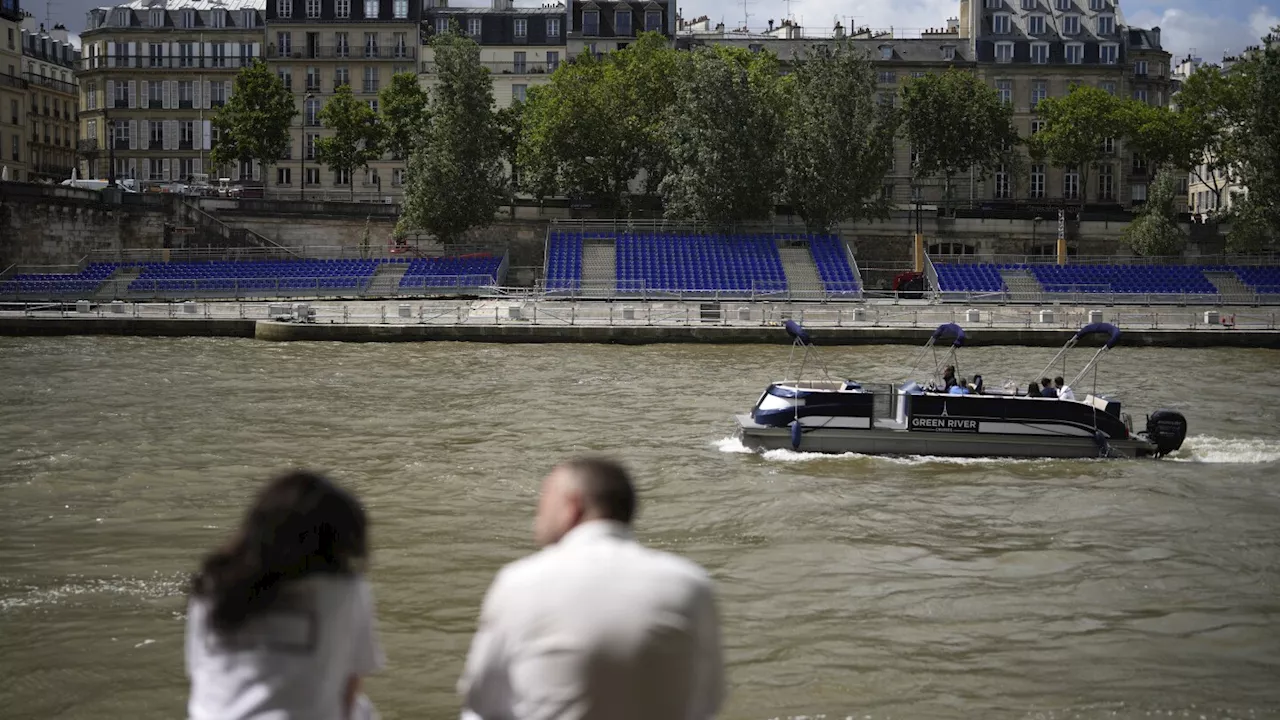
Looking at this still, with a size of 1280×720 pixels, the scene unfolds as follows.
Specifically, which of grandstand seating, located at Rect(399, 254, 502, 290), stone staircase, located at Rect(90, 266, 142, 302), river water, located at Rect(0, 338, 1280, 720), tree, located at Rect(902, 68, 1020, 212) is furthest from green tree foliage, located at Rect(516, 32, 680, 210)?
river water, located at Rect(0, 338, 1280, 720)

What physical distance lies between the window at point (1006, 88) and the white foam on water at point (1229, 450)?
66.0 m

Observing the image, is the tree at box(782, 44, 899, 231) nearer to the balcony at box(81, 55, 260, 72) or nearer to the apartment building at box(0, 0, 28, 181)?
the balcony at box(81, 55, 260, 72)

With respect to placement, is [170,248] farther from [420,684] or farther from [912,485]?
[420,684]

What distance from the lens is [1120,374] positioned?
44094mm

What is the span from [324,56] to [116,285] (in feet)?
100

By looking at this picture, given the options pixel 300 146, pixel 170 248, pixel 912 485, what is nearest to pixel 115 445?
pixel 912 485

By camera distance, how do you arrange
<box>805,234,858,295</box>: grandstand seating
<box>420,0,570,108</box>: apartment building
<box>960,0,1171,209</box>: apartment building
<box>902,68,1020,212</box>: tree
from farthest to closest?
<box>420,0,570,108</box>: apartment building, <box>960,0,1171,209</box>: apartment building, <box>902,68,1020,212</box>: tree, <box>805,234,858,295</box>: grandstand seating

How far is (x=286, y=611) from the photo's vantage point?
5.60 meters

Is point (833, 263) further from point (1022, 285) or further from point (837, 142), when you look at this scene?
point (1022, 285)

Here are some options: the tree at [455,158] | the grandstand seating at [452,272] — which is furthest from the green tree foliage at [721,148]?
the grandstand seating at [452,272]

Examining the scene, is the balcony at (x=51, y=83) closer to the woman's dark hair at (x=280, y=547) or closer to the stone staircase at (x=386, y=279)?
the stone staircase at (x=386, y=279)

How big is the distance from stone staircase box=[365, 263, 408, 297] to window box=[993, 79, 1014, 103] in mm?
42201

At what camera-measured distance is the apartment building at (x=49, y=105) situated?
103m

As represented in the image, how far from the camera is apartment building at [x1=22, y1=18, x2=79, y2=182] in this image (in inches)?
4053
